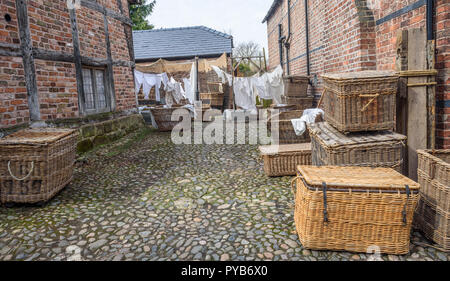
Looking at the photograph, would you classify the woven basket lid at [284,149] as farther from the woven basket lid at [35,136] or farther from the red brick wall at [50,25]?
the red brick wall at [50,25]

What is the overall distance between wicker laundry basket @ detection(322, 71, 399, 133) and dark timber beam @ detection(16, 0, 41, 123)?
521cm

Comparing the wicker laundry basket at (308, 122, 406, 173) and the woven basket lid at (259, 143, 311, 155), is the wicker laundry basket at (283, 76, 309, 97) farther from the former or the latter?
the wicker laundry basket at (308, 122, 406, 173)

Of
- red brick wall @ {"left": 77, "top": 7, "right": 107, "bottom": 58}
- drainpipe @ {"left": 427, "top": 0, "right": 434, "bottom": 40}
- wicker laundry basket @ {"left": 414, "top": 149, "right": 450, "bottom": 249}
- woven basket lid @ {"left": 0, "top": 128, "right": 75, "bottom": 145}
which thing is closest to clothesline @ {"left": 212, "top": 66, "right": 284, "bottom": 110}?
red brick wall @ {"left": 77, "top": 7, "right": 107, "bottom": 58}

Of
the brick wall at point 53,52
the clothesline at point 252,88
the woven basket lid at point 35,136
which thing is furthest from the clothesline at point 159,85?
the woven basket lid at point 35,136

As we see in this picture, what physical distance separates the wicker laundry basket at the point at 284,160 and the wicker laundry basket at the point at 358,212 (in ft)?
6.23

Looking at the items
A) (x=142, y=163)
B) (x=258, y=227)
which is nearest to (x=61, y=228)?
(x=258, y=227)

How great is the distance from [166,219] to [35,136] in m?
2.22

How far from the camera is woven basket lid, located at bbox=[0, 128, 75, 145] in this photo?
3.69m

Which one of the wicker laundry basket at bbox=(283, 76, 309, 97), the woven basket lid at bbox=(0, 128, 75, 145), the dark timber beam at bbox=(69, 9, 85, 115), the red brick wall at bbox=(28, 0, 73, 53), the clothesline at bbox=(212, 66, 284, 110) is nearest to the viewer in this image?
the woven basket lid at bbox=(0, 128, 75, 145)

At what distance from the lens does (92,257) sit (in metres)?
2.64

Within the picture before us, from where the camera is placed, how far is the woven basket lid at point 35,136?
3688mm

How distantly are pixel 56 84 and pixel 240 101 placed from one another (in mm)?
6876

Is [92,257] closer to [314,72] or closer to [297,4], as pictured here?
[314,72]

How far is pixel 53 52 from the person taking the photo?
6.09 meters
